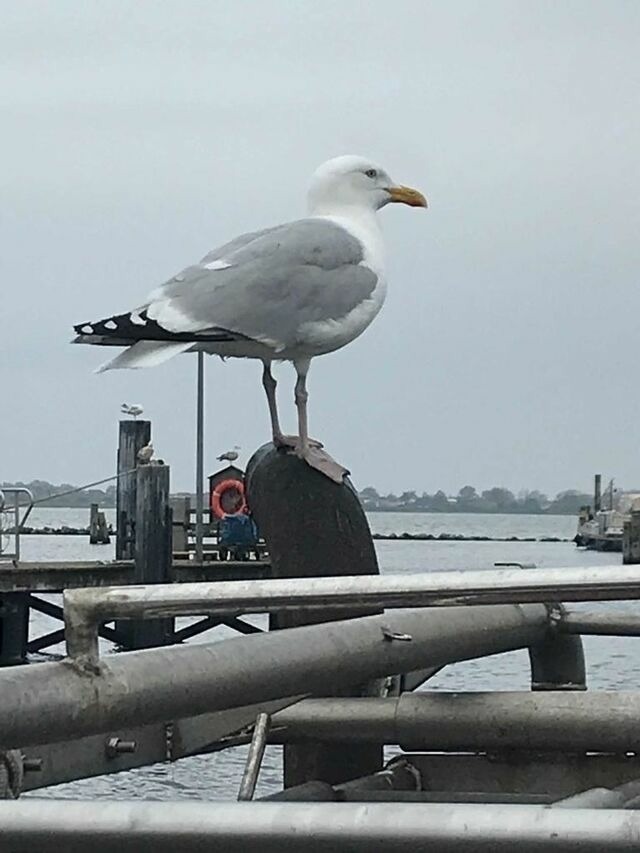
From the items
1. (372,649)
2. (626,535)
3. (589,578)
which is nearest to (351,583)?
(589,578)

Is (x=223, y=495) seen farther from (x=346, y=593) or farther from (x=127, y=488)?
(x=346, y=593)

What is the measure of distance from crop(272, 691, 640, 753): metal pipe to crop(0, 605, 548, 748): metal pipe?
15cm

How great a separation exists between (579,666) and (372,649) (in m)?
1.31

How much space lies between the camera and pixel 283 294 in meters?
5.84

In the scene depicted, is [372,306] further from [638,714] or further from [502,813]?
[502,813]

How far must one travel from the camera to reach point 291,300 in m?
5.89

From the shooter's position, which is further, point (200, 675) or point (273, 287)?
point (273, 287)

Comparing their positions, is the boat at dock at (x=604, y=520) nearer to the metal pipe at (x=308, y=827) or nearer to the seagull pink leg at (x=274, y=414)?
the seagull pink leg at (x=274, y=414)

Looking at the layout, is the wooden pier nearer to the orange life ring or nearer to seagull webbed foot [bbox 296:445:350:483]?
seagull webbed foot [bbox 296:445:350:483]

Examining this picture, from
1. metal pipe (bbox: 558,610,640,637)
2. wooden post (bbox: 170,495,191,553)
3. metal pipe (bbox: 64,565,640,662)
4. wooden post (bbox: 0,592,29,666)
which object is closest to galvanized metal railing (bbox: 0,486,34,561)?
wooden post (bbox: 0,592,29,666)

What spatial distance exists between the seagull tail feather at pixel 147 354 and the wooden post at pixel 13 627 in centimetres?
1349

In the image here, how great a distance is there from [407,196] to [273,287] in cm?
98

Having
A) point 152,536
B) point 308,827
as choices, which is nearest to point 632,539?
point 152,536

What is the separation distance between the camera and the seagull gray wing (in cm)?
571
